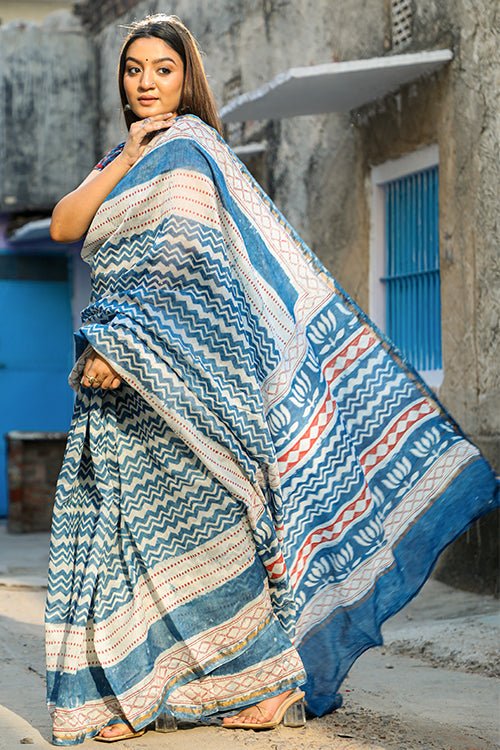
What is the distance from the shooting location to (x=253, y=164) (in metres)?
9.26

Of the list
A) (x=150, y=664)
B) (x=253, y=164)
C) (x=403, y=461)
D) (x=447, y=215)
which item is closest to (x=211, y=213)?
(x=403, y=461)

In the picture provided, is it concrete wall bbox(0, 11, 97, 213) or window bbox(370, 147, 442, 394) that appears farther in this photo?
concrete wall bbox(0, 11, 97, 213)

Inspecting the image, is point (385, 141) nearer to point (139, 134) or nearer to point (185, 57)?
point (185, 57)

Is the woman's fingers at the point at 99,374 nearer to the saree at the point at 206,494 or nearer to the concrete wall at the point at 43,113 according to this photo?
the saree at the point at 206,494

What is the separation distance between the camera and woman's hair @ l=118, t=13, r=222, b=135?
11.0 feet

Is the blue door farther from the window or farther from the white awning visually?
the window

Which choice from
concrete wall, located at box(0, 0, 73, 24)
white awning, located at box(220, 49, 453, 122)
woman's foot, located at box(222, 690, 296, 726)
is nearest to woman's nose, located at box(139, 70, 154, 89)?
woman's foot, located at box(222, 690, 296, 726)

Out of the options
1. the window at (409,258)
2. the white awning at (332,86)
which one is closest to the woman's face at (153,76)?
the white awning at (332,86)

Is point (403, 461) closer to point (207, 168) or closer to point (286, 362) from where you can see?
point (286, 362)

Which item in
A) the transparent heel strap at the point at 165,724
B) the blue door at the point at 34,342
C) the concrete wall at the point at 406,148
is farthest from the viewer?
the blue door at the point at 34,342

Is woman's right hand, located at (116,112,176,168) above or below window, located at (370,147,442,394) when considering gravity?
above

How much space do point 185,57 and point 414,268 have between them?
13.2 feet

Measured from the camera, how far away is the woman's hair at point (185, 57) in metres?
3.35

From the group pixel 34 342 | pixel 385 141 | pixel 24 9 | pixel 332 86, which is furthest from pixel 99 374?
pixel 24 9
